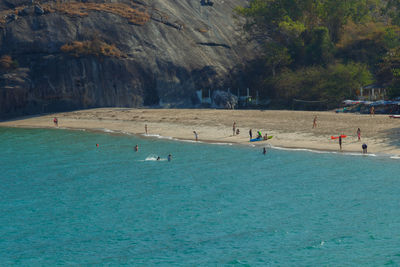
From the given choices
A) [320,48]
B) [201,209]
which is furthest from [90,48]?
[201,209]

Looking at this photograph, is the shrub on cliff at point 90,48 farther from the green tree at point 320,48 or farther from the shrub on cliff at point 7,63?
the green tree at point 320,48

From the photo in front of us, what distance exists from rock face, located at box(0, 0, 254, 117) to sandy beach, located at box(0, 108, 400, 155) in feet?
12.4

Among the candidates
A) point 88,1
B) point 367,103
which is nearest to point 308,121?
point 367,103

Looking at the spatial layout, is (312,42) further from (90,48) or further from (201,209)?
(201,209)

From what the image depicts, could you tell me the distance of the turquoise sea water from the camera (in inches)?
824

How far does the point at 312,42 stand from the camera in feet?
233

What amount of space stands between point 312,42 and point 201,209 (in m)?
50.8

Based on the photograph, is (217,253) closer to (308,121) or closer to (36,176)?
(36,176)

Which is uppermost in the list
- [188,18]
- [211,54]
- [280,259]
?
[188,18]

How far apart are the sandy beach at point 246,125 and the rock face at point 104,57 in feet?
12.4

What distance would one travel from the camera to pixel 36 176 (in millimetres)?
35469

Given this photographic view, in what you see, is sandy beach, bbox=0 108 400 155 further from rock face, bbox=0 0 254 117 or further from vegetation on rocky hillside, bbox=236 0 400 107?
vegetation on rocky hillside, bbox=236 0 400 107

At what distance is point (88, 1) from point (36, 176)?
53.8 meters

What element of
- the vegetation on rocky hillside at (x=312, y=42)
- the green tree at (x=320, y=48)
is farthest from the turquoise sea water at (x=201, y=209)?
the green tree at (x=320, y=48)
